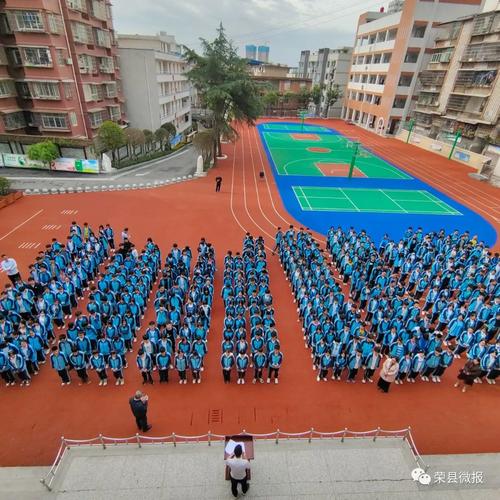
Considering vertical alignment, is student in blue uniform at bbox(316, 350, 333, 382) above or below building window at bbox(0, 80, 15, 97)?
below

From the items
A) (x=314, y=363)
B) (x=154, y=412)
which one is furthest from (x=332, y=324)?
(x=154, y=412)

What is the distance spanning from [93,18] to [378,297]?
35419 millimetres

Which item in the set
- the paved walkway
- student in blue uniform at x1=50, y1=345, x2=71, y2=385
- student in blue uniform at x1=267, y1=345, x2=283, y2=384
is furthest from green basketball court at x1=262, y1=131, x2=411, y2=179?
the paved walkway

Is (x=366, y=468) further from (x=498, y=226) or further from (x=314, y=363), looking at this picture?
(x=498, y=226)

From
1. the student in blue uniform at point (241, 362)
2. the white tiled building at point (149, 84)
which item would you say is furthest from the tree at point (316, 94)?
the student in blue uniform at point (241, 362)

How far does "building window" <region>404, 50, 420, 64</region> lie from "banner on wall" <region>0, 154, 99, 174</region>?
46.3 meters

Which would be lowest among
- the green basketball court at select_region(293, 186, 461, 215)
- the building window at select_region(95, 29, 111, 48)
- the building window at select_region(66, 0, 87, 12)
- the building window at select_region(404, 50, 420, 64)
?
the green basketball court at select_region(293, 186, 461, 215)

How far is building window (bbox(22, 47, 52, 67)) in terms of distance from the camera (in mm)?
25706

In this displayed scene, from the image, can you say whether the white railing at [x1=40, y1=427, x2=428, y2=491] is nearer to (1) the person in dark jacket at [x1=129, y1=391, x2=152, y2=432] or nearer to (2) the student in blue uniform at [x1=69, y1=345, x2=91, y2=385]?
(1) the person in dark jacket at [x1=129, y1=391, x2=152, y2=432]

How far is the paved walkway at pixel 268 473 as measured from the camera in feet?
20.0

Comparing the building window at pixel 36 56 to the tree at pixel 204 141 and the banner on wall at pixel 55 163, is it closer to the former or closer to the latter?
the banner on wall at pixel 55 163

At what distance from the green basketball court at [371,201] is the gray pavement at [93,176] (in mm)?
11877

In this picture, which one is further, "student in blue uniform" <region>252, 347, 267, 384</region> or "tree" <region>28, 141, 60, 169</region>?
"tree" <region>28, 141, 60, 169</region>

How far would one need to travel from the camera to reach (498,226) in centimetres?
2159
